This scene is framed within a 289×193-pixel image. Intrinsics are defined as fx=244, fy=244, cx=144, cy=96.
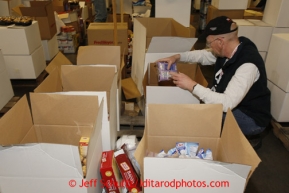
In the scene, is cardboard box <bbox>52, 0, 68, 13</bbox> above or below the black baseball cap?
below

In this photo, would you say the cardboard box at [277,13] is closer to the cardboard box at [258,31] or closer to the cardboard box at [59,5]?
the cardboard box at [258,31]

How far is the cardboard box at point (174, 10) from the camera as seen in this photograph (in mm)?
2395

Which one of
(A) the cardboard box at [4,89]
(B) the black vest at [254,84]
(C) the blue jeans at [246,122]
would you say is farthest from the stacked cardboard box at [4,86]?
(C) the blue jeans at [246,122]

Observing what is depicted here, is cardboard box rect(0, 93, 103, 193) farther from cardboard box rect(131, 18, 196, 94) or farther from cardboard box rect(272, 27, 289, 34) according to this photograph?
cardboard box rect(272, 27, 289, 34)

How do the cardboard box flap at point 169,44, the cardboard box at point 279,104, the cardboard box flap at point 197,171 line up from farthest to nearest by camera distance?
the cardboard box at point 279,104 < the cardboard box flap at point 169,44 < the cardboard box flap at point 197,171

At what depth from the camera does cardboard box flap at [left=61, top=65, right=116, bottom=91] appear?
1.54m

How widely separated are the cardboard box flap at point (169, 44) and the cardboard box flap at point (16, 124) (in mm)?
982

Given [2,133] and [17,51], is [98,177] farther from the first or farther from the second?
[17,51]

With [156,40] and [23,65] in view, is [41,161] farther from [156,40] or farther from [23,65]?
[23,65]

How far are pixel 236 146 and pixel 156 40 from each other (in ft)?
3.47

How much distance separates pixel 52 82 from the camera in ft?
4.82

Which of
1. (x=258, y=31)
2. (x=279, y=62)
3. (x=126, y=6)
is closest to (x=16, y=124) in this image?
(x=279, y=62)

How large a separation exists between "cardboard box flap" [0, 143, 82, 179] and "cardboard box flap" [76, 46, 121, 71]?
1072 millimetres

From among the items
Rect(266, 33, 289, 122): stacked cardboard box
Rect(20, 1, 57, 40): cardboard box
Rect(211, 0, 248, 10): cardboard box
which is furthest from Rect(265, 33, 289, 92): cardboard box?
Rect(20, 1, 57, 40): cardboard box
